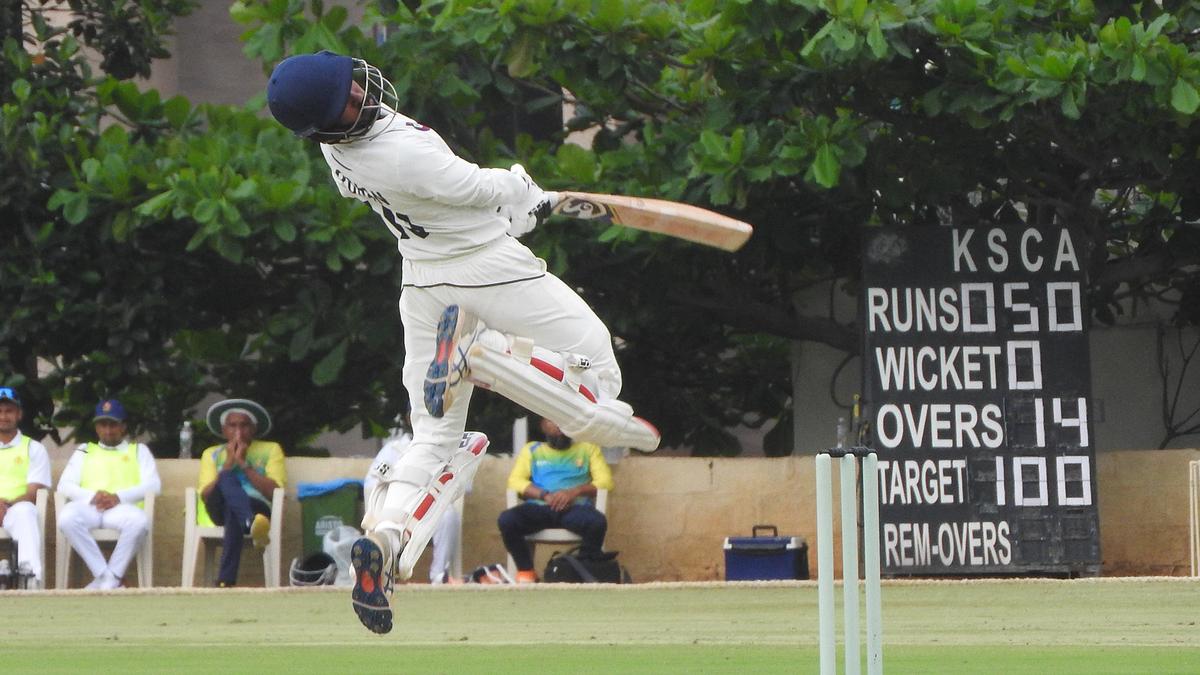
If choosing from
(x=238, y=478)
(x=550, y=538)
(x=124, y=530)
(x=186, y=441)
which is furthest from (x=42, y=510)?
(x=550, y=538)

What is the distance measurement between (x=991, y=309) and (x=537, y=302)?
548 centimetres

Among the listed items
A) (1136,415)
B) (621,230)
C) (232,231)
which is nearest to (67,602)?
(232,231)

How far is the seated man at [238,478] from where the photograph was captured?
1200cm

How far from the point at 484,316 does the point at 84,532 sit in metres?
6.19

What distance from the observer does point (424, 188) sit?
642cm

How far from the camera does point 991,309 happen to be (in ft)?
38.0

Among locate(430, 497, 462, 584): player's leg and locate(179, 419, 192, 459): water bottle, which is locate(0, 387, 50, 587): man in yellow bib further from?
locate(430, 497, 462, 584): player's leg

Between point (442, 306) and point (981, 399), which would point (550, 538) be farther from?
point (442, 306)

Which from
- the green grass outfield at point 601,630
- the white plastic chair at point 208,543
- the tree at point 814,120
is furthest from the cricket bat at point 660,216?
the white plastic chair at point 208,543

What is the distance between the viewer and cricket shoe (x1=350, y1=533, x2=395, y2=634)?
21.2ft

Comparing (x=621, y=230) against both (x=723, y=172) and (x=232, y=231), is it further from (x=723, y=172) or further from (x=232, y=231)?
(x=232, y=231)

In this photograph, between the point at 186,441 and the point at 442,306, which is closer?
the point at 442,306

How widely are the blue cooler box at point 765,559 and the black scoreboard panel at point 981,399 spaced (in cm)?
50

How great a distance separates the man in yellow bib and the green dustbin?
1.61m
